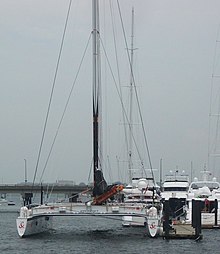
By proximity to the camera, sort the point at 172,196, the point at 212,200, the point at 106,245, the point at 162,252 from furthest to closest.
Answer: the point at 172,196
the point at 212,200
the point at 106,245
the point at 162,252

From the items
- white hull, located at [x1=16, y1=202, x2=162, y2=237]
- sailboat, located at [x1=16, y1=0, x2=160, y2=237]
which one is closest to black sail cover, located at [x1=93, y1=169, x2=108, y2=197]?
sailboat, located at [x1=16, y1=0, x2=160, y2=237]

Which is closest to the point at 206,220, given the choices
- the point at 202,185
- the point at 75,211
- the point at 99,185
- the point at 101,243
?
the point at 99,185

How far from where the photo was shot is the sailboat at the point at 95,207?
50.5 meters

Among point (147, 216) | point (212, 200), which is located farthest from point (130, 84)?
point (147, 216)

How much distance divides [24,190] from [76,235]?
87.1 metres

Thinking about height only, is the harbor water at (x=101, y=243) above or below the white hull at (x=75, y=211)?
below

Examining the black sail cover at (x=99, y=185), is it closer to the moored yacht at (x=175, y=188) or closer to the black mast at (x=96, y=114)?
the black mast at (x=96, y=114)

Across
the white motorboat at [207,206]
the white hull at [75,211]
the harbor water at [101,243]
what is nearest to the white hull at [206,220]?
the white motorboat at [207,206]

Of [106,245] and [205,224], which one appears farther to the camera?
[205,224]

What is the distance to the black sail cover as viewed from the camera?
5412 cm

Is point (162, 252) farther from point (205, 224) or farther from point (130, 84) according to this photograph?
point (130, 84)

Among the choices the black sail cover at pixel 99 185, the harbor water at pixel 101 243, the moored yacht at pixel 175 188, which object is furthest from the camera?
the moored yacht at pixel 175 188

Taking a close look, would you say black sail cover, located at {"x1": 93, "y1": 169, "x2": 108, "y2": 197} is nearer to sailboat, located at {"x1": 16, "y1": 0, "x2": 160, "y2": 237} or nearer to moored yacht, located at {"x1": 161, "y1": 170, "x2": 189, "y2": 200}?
sailboat, located at {"x1": 16, "y1": 0, "x2": 160, "y2": 237}

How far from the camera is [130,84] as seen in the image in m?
85.8
